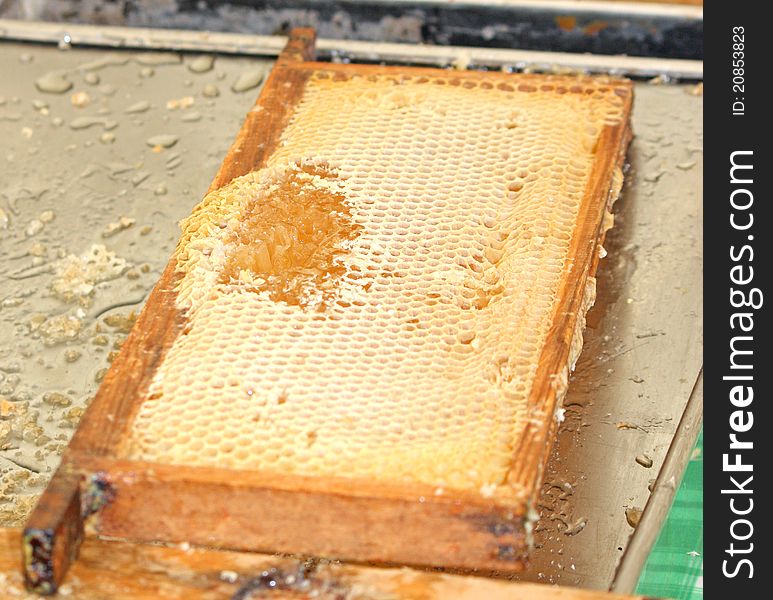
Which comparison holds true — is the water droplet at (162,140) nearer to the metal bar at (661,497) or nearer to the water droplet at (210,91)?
the water droplet at (210,91)

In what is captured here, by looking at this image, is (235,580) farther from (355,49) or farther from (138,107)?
(355,49)

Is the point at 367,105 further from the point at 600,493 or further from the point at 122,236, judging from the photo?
the point at 600,493

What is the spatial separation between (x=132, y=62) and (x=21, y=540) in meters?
1.32

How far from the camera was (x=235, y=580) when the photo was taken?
1210mm

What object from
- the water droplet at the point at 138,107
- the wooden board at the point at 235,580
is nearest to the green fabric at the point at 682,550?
the wooden board at the point at 235,580

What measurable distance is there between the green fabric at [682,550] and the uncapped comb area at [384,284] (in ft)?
0.79

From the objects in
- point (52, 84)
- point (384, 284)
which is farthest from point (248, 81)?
point (384, 284)

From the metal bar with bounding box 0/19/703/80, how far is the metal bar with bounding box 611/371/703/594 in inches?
38.4

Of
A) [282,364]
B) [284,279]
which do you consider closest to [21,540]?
[282,364]

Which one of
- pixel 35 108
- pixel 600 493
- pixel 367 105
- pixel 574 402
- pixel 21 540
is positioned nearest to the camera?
pixel 21 540

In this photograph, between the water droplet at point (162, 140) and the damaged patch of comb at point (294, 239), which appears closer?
the damaged patch of comb at point (294, 239)

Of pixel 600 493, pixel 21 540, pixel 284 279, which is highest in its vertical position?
pixel 284 279

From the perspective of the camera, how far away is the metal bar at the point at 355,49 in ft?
7.25

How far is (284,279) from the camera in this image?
1476 millimetres
